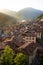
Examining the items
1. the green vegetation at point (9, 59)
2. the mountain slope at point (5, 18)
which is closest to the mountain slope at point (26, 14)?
the mountain slope at point (5, 18)

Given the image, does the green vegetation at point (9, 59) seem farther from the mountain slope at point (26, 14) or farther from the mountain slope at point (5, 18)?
the mountain slope at point (26, 14)

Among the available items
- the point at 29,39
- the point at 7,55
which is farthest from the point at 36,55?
the point at 29,39

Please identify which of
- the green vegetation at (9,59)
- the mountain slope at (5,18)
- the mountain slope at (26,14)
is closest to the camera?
A: the green vegetation at (9,59)

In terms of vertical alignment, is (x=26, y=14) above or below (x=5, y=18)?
above

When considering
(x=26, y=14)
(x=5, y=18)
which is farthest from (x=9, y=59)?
(x=26, y=14)

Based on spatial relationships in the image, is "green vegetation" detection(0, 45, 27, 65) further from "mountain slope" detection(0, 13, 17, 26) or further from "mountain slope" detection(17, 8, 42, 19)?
"mountain slope" detection(17, 8, 42, 19)

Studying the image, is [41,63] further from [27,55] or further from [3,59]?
[3,59]

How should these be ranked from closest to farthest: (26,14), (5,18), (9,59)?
(9,59), (5,18), (26,14)

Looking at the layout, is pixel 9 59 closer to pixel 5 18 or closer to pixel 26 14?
pixel 5 18

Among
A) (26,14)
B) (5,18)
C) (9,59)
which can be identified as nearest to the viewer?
(9,59)

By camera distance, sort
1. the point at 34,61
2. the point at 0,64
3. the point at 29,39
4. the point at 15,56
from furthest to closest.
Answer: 1. the point at 29,39
2. the point at 34,61
3. the point at 15,56
4. the point at 0,64

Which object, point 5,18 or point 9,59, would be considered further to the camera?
point 5,18
